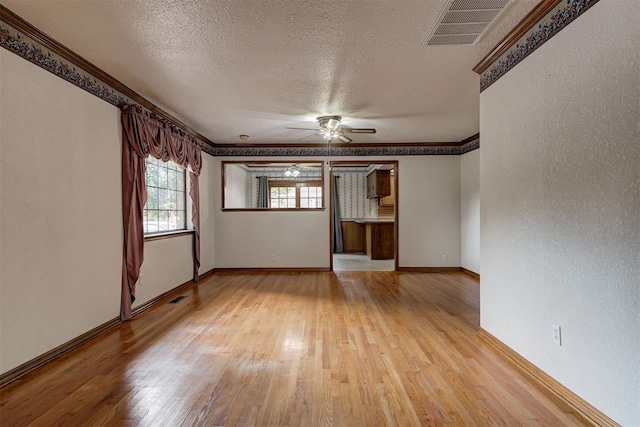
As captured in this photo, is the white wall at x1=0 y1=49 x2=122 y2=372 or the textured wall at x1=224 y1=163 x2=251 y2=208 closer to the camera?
the white wall at x1=0 y1=49 x2=122 y2=372

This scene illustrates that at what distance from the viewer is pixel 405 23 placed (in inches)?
86.6

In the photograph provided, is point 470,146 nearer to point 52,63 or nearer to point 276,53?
point 276,53

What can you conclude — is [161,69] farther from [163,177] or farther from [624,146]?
[624,146]

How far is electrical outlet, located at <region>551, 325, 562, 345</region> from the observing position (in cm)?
196

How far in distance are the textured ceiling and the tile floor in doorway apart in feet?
10.8

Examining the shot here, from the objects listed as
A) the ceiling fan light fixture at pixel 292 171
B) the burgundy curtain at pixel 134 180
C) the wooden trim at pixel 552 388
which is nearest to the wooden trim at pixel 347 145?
the burgundy curtain at pixel 134 180

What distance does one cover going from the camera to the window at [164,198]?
4.16 m

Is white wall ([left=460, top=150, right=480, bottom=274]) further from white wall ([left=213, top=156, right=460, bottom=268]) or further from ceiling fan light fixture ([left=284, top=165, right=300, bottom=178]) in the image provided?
ceiling fan light fixture ([left=284, top=165, right=300, bottom=178])

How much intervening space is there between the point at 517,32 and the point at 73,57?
3.48m

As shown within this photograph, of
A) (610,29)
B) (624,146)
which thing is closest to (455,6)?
(610,29)

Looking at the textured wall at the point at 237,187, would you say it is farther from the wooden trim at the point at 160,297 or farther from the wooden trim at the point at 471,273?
the wooden trim at the point at 471,273

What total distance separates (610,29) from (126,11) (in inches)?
110

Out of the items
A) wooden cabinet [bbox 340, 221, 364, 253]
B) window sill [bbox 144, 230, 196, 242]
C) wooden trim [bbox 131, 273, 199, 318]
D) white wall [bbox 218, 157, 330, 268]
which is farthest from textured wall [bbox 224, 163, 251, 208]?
wooden cabinet [bbox 340, 221, 364, 253]

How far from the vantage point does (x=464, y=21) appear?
215cm
